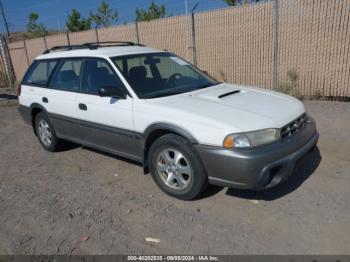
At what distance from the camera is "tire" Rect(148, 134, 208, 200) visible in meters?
3.49

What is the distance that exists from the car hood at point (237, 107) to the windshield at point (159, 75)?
249 mm

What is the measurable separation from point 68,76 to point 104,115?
1209mm

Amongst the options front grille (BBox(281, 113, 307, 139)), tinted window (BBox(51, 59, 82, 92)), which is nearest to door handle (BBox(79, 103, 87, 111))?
tinted window (BBox(51, 59, 82, 92))

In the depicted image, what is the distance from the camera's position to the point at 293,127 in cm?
363

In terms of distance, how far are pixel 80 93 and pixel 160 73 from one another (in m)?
1.18

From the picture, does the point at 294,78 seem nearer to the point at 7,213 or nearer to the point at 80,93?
the point at 80,93

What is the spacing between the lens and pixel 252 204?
3.62 meters

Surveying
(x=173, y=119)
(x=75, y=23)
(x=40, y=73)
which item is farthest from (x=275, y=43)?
(x=75, y=23)

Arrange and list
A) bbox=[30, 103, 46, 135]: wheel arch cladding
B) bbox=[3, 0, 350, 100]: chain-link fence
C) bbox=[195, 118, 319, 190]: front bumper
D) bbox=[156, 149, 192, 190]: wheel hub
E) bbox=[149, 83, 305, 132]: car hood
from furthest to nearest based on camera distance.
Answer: bbox=[3, 0, 350, 100]: chain-link fence < bbox=[30, 103, 46, 135]: wheel arch cladding < bbox=[156, 149, 192, 190]: wheel hub < bbox=[149, 83, 305, 132]: car hood < bbox=[195, 118, 319, 190]: front bumper

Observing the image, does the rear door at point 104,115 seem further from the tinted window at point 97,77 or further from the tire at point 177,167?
the tire at point 177,167

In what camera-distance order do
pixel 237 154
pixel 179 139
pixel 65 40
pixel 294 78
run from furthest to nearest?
pixel 65 40 → pixel 294 78 → pixel 179 139 → pixel 237 154

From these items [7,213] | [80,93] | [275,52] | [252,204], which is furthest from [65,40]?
[252,204]

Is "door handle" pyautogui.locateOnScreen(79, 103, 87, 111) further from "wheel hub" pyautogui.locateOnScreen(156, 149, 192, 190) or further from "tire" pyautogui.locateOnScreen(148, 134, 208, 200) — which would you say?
"wheel hub" pyautogui.locateOnScreen(156, 149, 192, 190)

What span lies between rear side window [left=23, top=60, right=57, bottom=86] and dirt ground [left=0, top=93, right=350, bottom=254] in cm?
155
